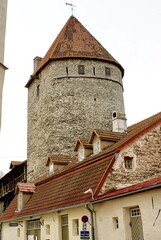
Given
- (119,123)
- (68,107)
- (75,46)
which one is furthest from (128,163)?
(75,46)

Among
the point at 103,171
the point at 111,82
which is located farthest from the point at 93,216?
the point at 111,82

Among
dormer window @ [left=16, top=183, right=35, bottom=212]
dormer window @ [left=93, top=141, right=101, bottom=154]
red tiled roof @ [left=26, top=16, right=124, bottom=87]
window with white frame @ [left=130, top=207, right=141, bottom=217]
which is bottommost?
window with white frame @ [left=130, top=207, right=141, bottom=217]

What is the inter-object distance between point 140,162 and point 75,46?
1726 centimetres

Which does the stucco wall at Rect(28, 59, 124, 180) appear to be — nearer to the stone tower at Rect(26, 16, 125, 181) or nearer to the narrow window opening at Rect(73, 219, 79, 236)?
the stone tower at Rect(26, 16, 125, 181)

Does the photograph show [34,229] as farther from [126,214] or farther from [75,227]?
[126,214]

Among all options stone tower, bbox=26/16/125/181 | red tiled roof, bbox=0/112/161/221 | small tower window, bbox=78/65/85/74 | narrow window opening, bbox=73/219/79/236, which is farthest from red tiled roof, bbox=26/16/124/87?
narrow window opening, bbox=73/219/79/236

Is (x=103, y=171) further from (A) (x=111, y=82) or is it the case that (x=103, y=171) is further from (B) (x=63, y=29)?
(B) (x=63, y=29)

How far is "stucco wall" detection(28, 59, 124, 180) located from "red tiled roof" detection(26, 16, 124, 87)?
53cm

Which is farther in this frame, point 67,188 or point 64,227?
point 67,188

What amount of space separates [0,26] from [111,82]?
18.9 meters

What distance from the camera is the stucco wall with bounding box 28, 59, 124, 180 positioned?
2566cm

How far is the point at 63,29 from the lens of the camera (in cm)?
3136

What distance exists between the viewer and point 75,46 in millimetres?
28641

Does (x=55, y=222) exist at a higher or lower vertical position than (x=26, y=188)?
lower
